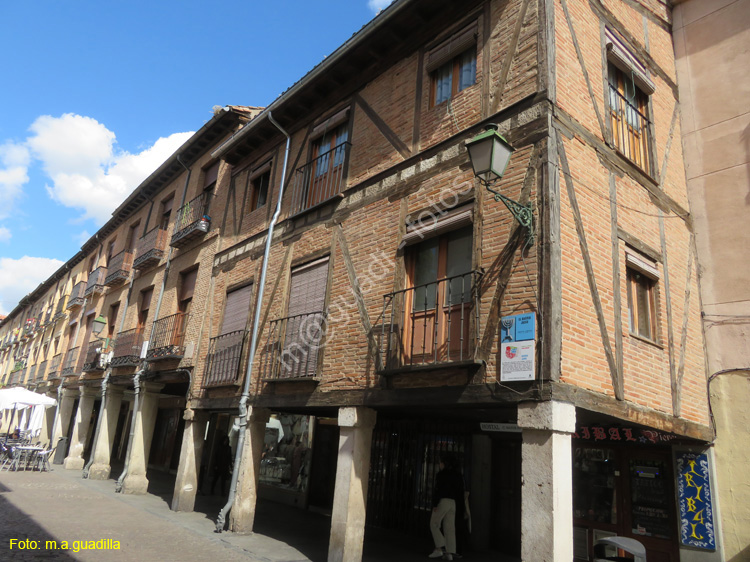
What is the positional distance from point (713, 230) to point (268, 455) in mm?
11878

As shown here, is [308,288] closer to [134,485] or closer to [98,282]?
[134,485]

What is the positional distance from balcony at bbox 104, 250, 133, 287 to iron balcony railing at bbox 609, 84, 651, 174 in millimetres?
15067

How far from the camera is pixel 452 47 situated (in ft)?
25.5

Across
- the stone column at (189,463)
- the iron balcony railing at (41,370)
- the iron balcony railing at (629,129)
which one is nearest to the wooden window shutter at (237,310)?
the stone column at (189,463)

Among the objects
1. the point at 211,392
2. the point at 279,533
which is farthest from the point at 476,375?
the point at 211,392

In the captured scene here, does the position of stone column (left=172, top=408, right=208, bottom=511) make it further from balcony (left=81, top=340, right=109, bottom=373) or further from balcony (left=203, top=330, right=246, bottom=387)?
balcony (left=81, top=340, right=109, bottom=373)

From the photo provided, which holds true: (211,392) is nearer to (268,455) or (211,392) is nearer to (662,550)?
(268,455)

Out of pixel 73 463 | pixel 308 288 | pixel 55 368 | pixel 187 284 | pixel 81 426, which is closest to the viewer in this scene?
pixel 308 288

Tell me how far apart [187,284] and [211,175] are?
126 inches

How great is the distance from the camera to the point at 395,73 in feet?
28.7

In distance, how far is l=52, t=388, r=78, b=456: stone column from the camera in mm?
19922

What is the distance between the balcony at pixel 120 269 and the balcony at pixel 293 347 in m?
9.90

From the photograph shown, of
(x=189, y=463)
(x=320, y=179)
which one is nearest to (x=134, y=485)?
(x=189, y=463)

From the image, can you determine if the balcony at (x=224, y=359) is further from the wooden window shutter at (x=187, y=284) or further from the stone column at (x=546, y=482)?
the stone column at (x=546, y=482)
